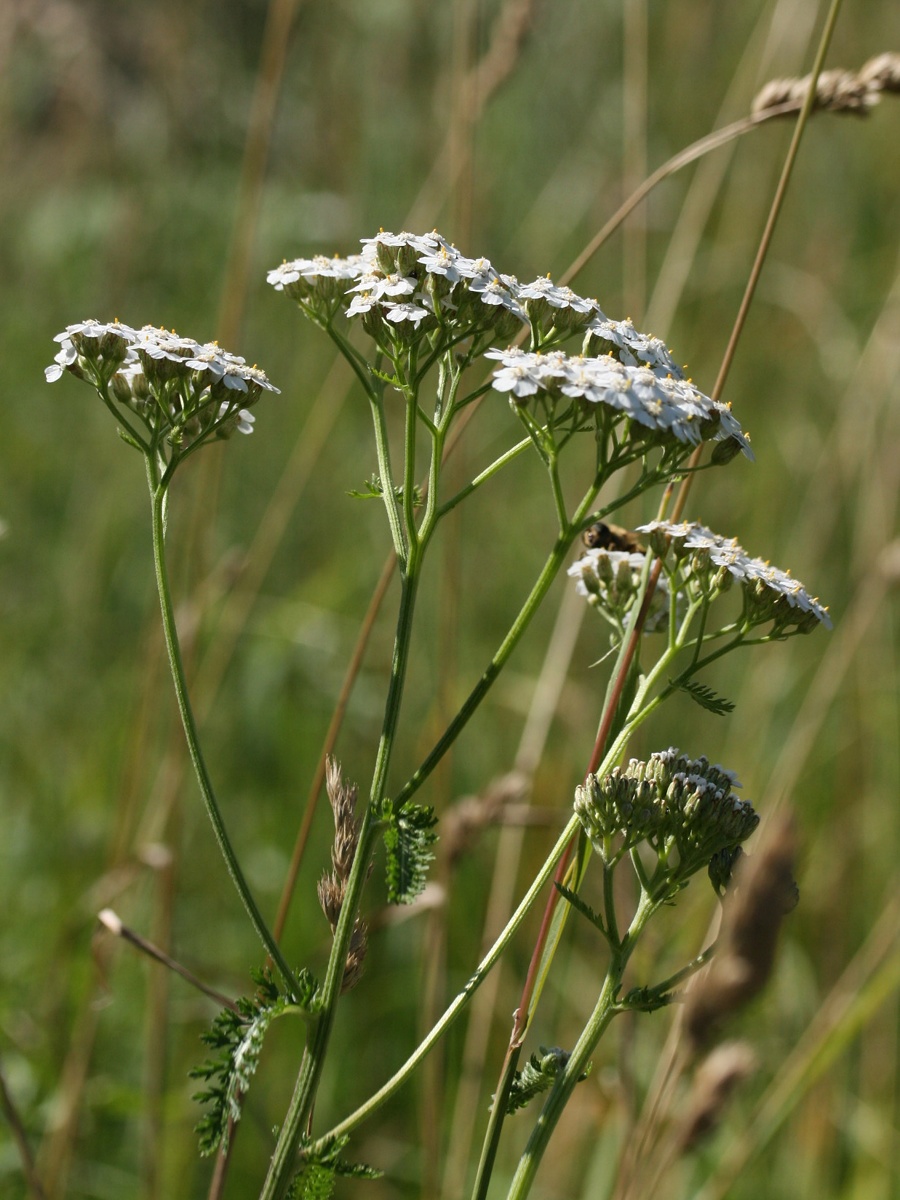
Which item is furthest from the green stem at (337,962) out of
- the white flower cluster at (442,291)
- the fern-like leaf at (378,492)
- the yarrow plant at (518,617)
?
the white flower cluster at (442,291)

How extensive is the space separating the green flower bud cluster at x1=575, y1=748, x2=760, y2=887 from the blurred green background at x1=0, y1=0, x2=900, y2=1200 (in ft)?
3.78

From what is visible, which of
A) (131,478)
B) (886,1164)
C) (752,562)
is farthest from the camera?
(131,478)

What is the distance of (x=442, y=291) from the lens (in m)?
1.90

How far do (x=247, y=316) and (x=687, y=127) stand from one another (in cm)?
287

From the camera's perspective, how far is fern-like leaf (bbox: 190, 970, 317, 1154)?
1523 mm

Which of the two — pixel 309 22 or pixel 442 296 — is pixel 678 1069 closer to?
pixel 442 296

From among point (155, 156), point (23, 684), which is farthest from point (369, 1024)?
point (155, 156)

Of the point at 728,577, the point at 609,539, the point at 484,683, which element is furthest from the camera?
the point at 609,539

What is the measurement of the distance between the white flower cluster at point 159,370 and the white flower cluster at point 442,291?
233 millimetres

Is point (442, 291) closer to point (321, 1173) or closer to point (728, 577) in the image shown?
point (728, 577)

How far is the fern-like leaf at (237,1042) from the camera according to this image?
1.52 meters

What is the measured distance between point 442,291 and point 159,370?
489mm

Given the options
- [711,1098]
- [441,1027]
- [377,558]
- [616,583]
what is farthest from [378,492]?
[377,558]

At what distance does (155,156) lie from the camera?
676 centimetres
